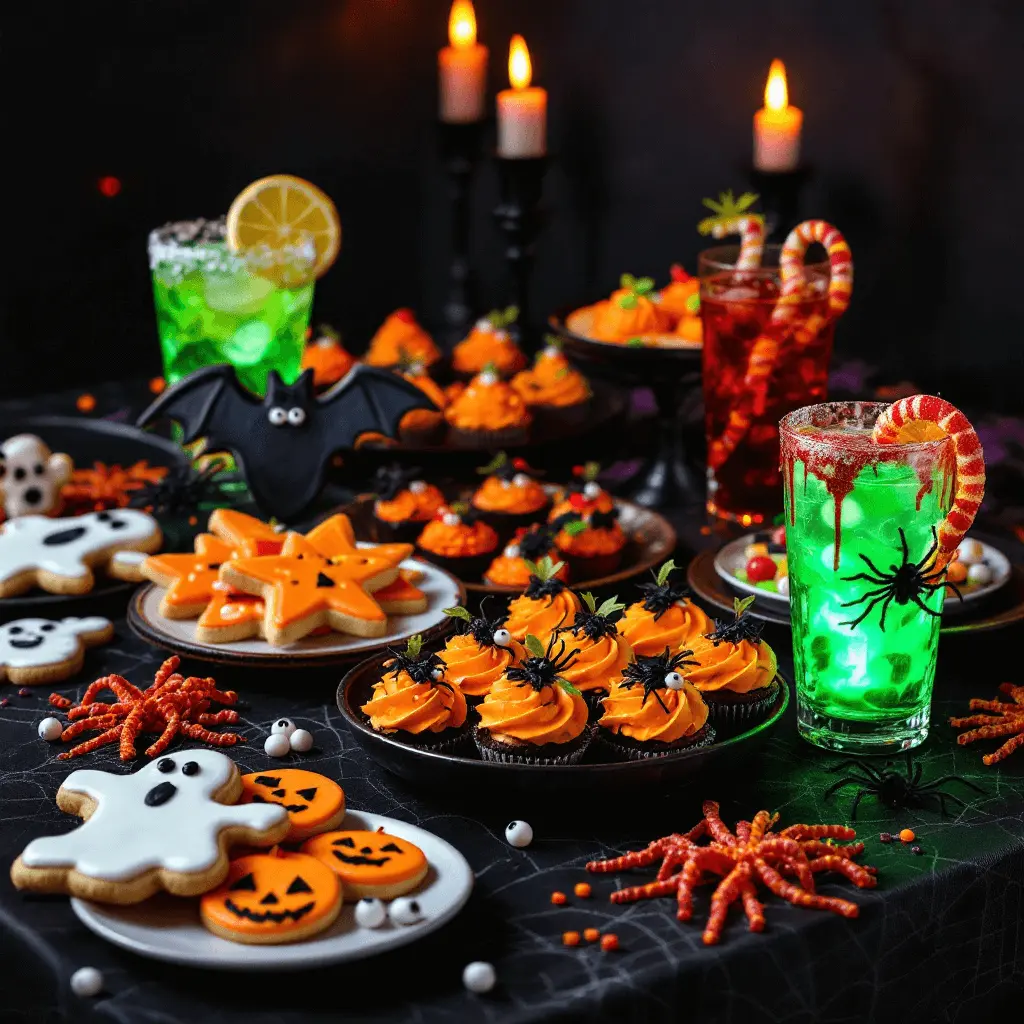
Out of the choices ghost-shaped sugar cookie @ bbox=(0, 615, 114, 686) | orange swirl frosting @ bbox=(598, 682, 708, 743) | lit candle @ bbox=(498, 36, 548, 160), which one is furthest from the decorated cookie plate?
lit candle @ bbox=(498, 36, 548, 160)

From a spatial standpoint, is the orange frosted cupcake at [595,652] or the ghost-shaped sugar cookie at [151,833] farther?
the orange frosted cupcake at [595,652]

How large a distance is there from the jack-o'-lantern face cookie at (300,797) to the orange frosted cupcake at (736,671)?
1.15 ft

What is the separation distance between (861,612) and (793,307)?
628mm

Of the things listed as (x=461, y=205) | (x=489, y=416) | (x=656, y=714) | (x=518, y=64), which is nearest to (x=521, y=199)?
(x=518, y=64)

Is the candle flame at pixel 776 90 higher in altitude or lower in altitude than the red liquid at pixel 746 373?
higher

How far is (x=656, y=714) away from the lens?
141 centimetres

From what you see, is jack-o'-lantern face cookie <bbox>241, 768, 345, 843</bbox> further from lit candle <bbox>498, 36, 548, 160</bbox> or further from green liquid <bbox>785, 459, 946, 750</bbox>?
lit candle <bbox>498, 36, 548, 160</bbox>

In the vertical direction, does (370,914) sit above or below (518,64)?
below

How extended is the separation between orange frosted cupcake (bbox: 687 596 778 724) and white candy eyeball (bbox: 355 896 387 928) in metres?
0.40

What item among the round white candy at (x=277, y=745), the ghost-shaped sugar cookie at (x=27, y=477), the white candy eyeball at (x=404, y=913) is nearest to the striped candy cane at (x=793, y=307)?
the round white candy at (x=277, y=745)

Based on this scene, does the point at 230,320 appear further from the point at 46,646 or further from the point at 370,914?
the point at 370,914

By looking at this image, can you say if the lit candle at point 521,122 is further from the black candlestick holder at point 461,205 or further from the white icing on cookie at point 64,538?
the white icing on cookie at point 64,538

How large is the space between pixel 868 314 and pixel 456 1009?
1687 mm

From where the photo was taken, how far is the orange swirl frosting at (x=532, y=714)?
1402mm
